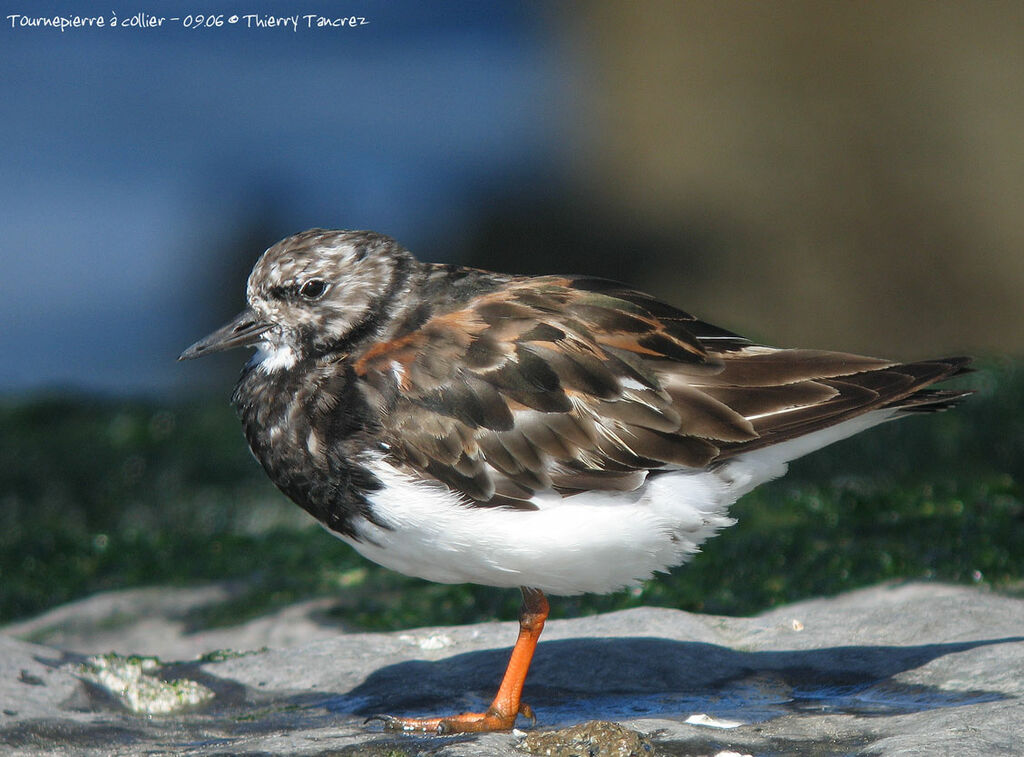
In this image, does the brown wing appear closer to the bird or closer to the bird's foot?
the bird

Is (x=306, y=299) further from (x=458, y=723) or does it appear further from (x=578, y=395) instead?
(x=458, y=723)

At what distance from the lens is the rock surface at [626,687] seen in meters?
4.99

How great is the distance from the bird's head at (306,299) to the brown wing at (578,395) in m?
0.29

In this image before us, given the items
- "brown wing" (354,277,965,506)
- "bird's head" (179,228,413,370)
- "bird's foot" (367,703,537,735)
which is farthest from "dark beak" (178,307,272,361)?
"bird's foot" (367,703,537,735)

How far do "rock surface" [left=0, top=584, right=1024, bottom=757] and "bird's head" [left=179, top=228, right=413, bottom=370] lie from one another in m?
1.80

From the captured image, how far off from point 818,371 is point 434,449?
194 cm

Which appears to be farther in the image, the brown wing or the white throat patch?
the white throat patch

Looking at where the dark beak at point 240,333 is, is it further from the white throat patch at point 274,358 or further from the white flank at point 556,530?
the white flank at point 556,530

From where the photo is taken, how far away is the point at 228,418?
1434cm

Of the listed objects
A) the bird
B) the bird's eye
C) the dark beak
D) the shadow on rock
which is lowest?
the shadow on rock

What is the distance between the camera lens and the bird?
5.50m

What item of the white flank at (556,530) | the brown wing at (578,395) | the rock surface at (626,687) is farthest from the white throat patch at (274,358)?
the rock surface at (626,687)

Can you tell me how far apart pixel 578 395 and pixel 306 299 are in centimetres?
144

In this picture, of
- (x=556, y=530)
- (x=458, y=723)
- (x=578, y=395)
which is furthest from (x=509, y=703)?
(x=578, y=395)
